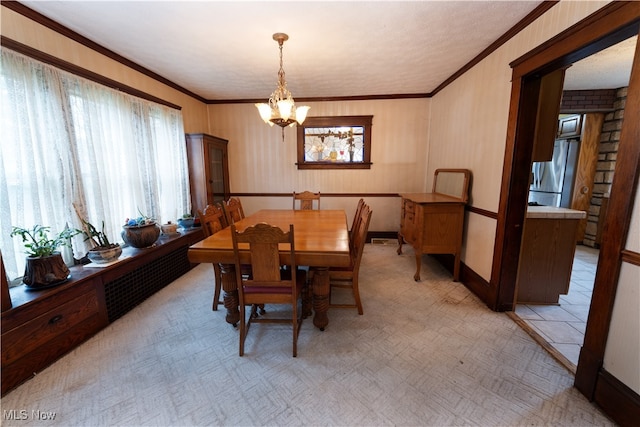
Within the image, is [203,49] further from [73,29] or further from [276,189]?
[276,189]

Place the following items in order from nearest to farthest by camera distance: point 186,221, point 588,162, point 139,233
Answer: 1. point 139,233
2. point 186,221
3. point 588,162

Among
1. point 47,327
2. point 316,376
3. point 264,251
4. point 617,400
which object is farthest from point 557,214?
point 47,327

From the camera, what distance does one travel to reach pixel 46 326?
169 cm

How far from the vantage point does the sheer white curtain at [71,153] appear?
1.80 metres

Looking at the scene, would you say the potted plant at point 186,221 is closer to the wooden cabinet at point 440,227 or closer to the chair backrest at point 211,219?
the chair backrest at point 211,219

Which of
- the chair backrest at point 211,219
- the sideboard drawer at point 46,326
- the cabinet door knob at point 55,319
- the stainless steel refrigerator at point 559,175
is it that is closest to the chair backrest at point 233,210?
the chair backrest at point 211,219

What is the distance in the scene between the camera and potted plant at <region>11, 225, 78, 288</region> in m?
1.75

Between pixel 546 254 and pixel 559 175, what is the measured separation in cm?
286

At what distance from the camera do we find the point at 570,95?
3.74 meters

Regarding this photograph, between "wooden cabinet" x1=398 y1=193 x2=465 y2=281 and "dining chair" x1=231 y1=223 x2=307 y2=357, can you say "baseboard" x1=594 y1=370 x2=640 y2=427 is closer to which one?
"wooden cabinet" x1=398 y1=193 x2=465 y2=281

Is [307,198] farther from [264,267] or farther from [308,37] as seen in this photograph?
[264,267]

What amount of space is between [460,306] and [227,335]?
7.08ft

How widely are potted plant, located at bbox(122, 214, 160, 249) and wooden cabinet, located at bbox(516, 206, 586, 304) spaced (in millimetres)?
3617

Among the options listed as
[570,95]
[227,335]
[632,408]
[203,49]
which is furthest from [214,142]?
[570,95]
